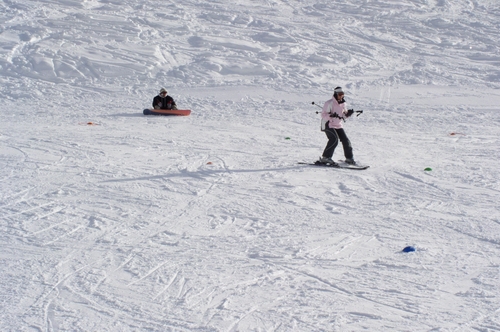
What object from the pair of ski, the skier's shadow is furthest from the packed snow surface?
the pair of ski

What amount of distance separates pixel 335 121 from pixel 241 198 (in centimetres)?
248

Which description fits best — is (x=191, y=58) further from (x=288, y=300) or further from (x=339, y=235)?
(x=288, y=300)

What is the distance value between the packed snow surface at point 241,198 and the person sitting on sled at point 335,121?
17.7 inches

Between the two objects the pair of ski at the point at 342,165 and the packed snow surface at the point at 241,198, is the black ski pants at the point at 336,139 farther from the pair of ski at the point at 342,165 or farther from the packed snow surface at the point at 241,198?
the packed snow surface at the point at 241,198

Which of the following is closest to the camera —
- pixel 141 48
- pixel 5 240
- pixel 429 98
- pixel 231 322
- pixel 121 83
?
pixel 231 322

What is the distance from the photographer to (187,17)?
85.2 feet

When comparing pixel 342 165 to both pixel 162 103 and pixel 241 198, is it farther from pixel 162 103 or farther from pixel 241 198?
pixel 162 103

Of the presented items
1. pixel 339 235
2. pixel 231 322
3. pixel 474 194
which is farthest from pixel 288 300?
pixel 474 194

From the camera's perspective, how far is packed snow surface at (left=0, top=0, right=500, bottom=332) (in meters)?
4.12

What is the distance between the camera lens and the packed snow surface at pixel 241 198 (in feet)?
13.5

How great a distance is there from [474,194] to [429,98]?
10436mm

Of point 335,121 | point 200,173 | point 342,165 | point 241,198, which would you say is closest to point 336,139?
point 335,121

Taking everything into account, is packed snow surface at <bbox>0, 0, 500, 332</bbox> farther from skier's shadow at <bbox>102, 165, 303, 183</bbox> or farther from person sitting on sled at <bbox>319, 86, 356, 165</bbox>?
person sitting on sled at <bbox>319, 86, 356, 165</bbox>

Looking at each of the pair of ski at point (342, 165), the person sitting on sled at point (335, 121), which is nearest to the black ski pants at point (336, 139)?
the person sitting on sled at point (335, 121)
